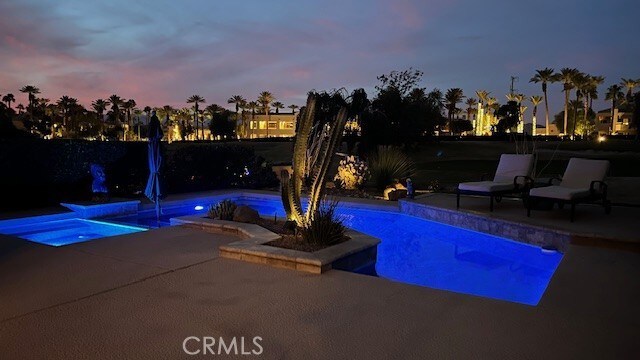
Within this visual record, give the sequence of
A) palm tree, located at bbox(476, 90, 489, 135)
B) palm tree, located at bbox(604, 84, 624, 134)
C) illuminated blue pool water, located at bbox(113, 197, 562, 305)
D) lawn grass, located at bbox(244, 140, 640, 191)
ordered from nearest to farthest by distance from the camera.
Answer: illuminated blue pool water, located at bbox(113, 197, 562, 305) < lawn grass, located at bbox(244, 140, 640, 191) < palm tree, located at bbox(476, 90, 489, 135) < palm tree, located at bbox(604, 84, 624, 134)

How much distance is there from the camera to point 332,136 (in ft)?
20.6

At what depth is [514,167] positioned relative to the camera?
9.77m

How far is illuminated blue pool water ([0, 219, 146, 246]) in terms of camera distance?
8.12 metres

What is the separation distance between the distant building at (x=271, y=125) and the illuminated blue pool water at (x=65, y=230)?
84508 millimetres

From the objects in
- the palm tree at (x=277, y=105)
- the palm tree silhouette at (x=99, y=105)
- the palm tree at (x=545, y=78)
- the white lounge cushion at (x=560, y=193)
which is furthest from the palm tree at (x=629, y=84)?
the palm tree silhouette at (x=99, y=105)

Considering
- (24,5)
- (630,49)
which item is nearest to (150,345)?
(24,5)

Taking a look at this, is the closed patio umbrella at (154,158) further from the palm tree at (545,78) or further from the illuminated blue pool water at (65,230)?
the palm tree at (545,78)

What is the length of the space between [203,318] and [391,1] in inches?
552

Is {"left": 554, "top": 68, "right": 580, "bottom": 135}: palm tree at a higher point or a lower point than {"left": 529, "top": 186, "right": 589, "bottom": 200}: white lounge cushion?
higher

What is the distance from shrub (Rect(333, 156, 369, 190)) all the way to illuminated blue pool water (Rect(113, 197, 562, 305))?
3546 mm

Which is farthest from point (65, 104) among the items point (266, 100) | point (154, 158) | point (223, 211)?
point (223, 211)

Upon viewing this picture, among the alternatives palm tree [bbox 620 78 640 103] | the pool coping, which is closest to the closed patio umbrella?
the pool coping

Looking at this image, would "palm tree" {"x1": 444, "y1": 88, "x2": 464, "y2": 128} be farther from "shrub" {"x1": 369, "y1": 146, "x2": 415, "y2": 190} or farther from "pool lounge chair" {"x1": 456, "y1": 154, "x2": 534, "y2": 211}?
"pool lounge chair" {"x1": 456, "y1": 154, "x2": 534, "y2": 211}

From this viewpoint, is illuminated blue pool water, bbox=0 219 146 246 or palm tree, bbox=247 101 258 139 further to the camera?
Answer: palm tree, bbox=247 101 258 139
